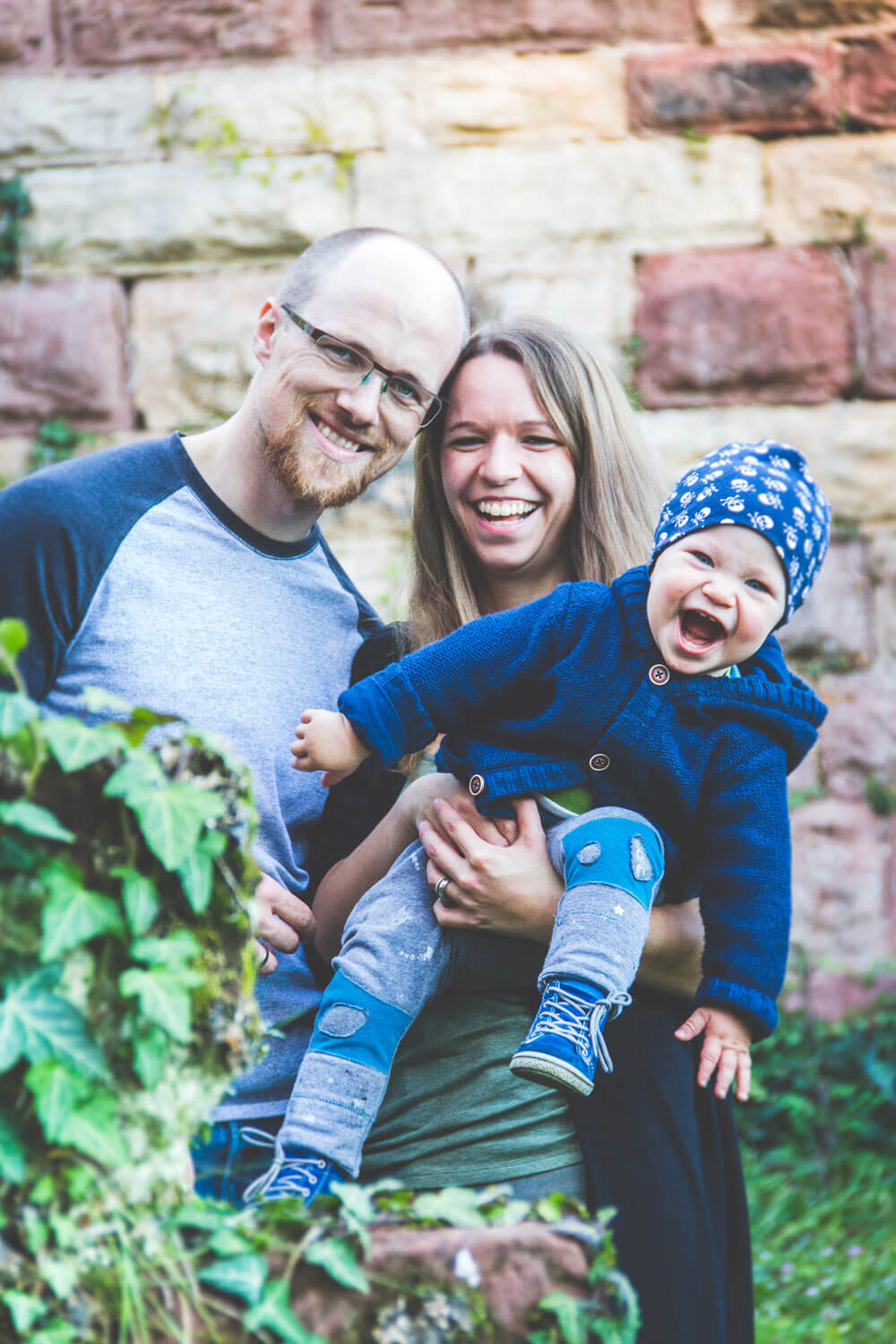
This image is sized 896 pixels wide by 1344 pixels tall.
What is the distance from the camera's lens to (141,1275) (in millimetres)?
1062

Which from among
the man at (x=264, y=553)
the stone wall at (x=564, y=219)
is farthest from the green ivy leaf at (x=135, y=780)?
the stone wall at (x=564, y=219)

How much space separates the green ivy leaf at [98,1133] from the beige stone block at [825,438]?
3.08 m

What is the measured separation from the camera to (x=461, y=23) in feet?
12.7

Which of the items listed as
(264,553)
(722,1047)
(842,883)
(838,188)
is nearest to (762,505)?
(722,1047)

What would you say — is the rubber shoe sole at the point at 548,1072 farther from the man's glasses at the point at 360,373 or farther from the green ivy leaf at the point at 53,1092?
the man's glasses at the point at 360,373

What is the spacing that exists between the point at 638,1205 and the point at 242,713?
101 centimetres

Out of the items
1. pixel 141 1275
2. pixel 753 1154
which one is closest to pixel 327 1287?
pixel 141 1275

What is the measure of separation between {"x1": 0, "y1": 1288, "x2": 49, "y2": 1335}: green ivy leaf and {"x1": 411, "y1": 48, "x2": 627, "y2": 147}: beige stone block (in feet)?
11.7

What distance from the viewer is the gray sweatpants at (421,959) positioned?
5.67 ft

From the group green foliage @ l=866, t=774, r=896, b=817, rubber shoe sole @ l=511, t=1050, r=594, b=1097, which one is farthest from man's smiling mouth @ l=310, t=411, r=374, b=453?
green foliage @ l=866, t=774, r=896, b=817

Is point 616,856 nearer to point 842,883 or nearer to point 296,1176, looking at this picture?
point 296,1176

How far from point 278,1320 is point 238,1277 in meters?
0.05

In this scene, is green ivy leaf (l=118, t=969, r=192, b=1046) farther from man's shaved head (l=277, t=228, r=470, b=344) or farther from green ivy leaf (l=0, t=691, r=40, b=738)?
man's shaved head (l=277, t=228, r=470, b=344)

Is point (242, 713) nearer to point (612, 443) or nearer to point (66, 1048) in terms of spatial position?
point (612, 443)
